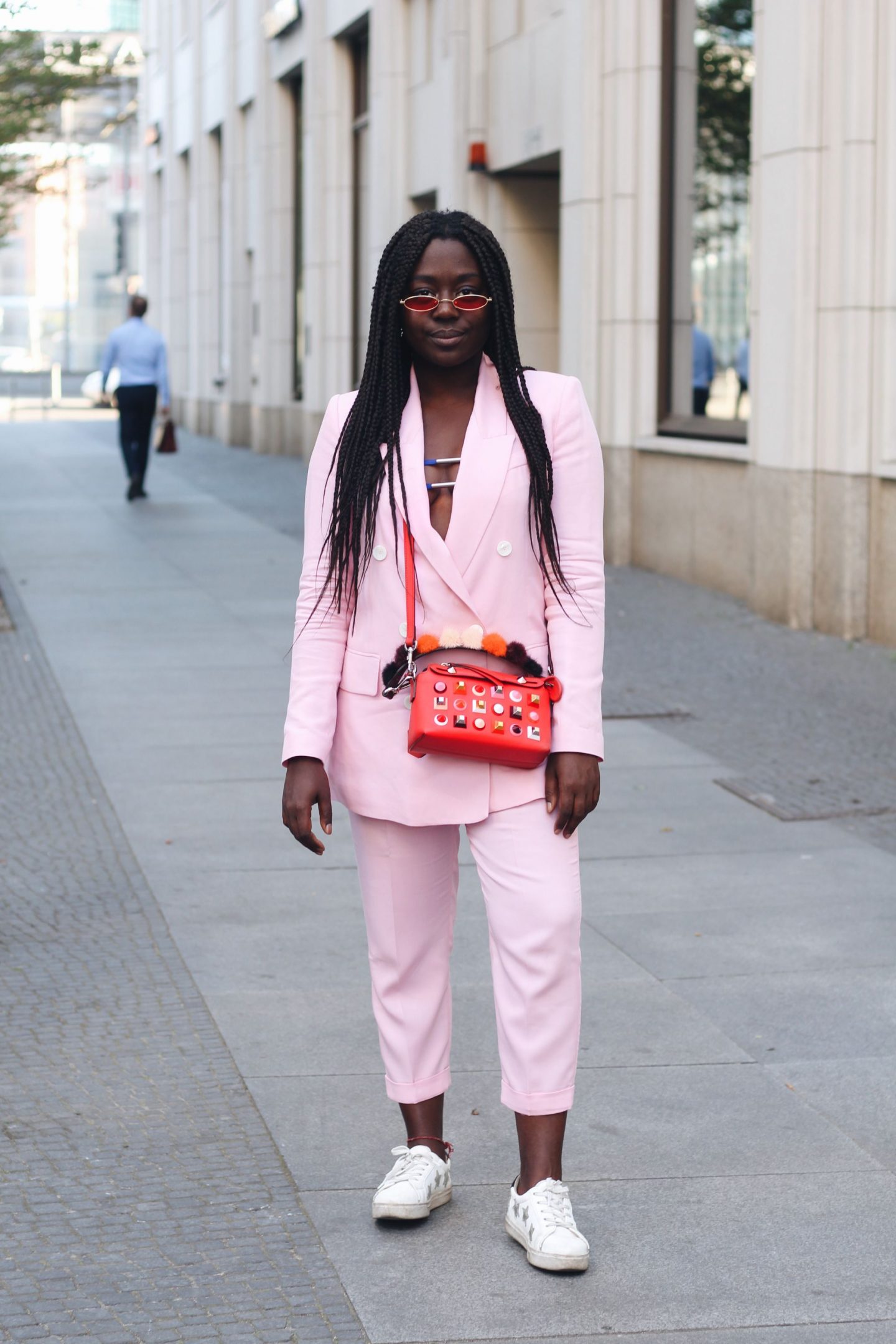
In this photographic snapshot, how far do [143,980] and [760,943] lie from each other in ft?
5.70

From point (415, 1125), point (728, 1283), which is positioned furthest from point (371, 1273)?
point (728, 1283)

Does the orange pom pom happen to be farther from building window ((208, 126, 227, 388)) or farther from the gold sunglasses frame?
building window ((208, 126, 227, 388))

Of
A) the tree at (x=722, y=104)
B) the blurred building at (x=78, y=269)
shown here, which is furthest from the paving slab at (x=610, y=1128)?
the blurred building at (x=78, y=269)

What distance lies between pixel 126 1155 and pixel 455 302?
1.85 meters

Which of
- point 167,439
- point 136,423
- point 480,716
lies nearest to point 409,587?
point 480,716

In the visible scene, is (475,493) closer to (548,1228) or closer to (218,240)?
(548,1228)

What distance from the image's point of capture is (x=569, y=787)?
3479 mm

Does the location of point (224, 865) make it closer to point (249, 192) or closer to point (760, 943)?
point (760, 943)

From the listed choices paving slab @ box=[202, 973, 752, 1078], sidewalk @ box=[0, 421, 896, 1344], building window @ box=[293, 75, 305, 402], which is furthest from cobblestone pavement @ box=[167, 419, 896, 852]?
building window @ box=[293, 75, 305, 402]

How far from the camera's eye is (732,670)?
10.6 m

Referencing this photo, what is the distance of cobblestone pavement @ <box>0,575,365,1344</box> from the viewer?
3354 mm

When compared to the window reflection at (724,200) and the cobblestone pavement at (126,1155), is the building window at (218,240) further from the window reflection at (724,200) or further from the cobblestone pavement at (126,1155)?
the cobblestone pavement at (126,1155)

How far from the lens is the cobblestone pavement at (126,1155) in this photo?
335cm

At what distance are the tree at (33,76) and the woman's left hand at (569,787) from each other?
11710 millimetres
